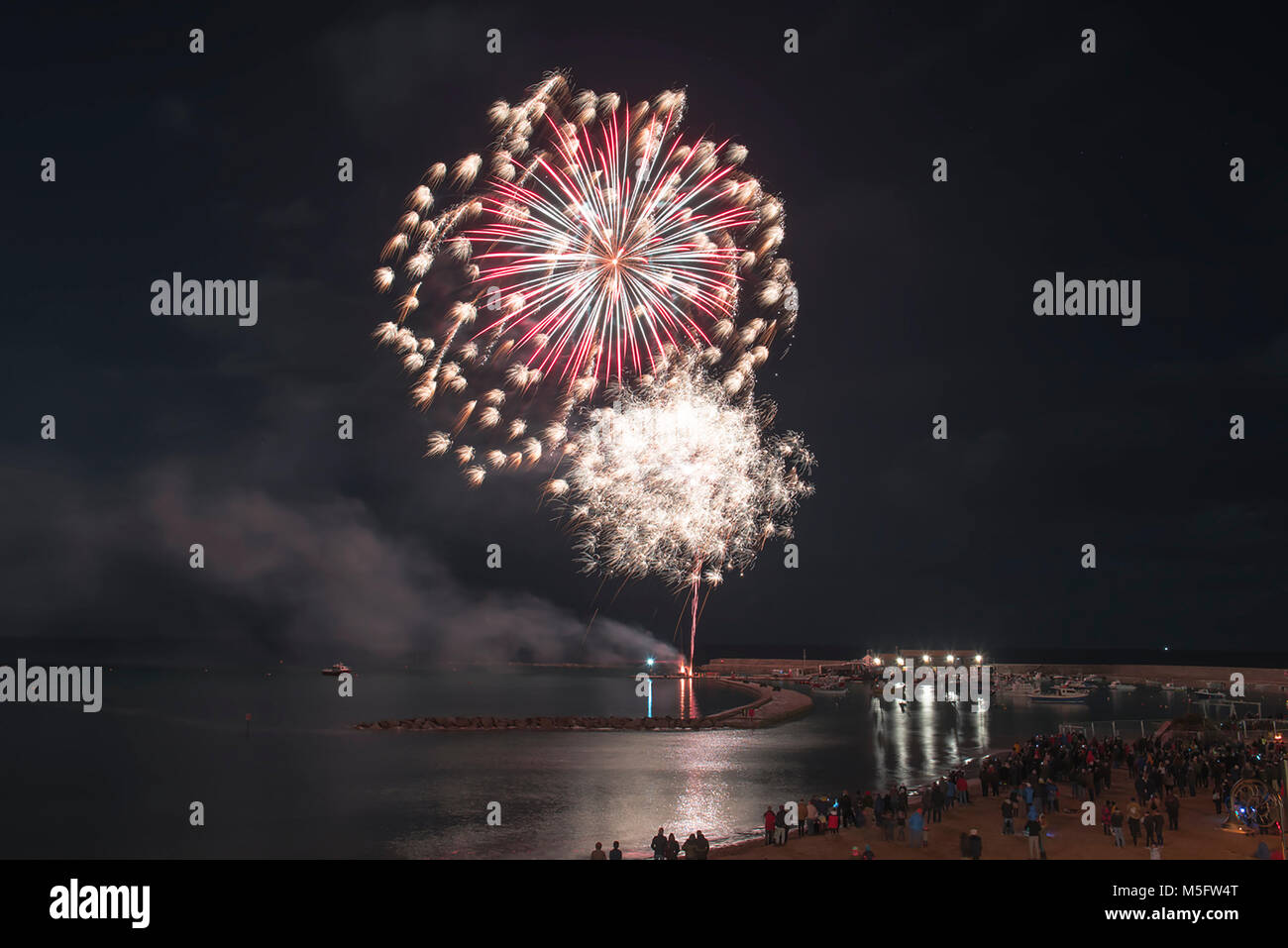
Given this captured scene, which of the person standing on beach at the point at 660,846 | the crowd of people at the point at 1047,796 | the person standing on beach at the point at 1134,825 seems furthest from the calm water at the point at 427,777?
the person standing on beach at the point at 1134,825

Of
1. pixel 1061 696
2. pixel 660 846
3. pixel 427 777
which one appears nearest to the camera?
pixel 660 846

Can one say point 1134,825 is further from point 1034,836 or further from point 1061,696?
point 1061,696

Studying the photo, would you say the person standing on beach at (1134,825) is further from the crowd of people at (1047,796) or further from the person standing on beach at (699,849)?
the person standing on beach at (699,849)

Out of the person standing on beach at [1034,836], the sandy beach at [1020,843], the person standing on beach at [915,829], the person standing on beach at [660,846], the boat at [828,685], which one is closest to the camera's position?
the person standing on beach at [660,846]

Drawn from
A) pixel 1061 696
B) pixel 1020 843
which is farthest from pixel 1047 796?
pixel 1061 696
